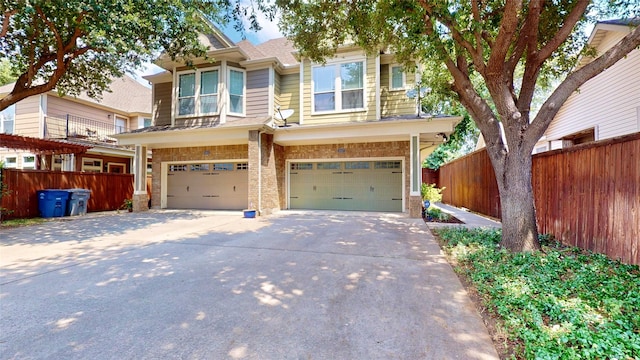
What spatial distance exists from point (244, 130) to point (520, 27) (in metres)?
8.02

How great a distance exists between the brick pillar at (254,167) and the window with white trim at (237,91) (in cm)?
169

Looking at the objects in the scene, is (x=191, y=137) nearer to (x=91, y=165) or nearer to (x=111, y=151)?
(x=111, y=151)


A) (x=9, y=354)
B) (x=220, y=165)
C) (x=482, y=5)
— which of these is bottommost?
(x=9, y=354)

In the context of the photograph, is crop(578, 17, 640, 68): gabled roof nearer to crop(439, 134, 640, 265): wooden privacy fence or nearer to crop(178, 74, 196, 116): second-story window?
crop(439, 134, 640, 265): wooden privacy fence

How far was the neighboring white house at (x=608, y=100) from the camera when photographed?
305 inches

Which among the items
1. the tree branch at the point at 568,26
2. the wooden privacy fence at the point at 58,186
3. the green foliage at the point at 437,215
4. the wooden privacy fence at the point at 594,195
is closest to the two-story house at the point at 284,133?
the green foliage at the point at 437,215

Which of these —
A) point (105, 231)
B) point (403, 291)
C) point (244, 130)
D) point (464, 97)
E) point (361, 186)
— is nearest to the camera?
point (403, 291)

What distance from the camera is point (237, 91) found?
11.1 meters

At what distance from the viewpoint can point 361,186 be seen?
1112cm

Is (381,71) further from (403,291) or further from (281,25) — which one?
(403,291)

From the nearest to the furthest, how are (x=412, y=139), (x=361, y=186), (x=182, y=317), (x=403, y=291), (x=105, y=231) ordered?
1. (x=182, y=317)
2. (x=403, y=291)
3. (x=105, y=231)
4. (x=412, y=139)
5. (x=361, y=186)

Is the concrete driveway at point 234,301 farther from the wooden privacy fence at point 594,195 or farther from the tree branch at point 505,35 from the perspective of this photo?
the tree branch at point 505,35

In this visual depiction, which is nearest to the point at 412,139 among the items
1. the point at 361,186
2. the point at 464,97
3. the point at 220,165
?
the point at 361,186

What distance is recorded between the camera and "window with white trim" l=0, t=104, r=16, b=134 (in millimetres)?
13578
